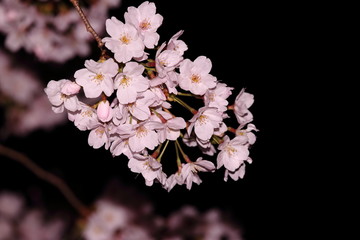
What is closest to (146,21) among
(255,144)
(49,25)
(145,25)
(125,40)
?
(145,25)

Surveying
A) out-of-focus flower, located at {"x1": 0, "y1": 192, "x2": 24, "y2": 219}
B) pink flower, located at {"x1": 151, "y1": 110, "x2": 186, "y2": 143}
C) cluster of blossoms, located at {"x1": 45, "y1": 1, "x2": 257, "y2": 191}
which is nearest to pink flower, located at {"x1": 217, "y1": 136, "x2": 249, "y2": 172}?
cluster of blossoms, located at {"x1": 45, "y1": 1, "x2": 257, "y2": 191}

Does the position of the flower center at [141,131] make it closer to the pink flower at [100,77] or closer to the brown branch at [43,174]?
the pink flower at [100,77]

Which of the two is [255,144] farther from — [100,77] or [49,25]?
[100,77]

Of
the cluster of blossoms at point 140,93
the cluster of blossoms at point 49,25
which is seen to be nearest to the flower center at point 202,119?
the cluster of blossoms at point 140,93

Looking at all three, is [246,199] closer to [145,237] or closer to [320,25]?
[145,237]

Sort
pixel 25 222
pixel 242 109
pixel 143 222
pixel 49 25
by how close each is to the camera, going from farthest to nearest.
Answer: pixel 25 222 → pixel 143 222 → pixel 49 25 → pixel 242 109

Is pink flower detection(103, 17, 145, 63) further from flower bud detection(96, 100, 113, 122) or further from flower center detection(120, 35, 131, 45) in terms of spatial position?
flower bud detection(96, 100, 113, 122)
